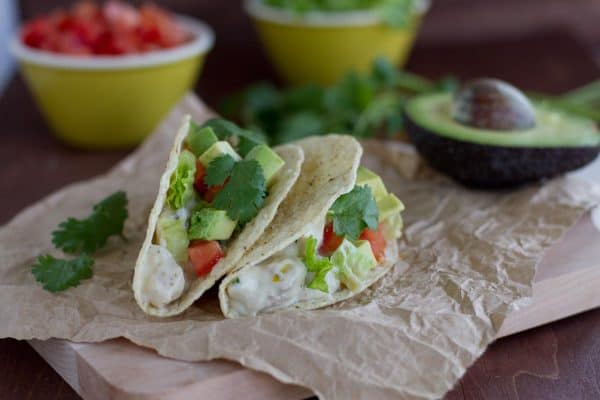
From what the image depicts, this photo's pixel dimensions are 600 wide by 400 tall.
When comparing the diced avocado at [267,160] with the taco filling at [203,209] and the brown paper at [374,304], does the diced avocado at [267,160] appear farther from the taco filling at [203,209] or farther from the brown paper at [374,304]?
the brown paper at [374,304]

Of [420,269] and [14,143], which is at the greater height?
[420,269]

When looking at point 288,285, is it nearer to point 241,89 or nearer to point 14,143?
point 14,143

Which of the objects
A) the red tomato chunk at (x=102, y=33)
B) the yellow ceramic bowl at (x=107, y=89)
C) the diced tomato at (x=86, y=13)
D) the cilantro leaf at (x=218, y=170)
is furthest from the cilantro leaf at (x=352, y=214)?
the diced tomato at (x=86, y=13)

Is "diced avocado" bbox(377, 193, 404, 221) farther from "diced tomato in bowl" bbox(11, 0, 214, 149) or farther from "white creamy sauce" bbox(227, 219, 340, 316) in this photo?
"diced tomato in bowl" bbox(11, 0, 214, 149)

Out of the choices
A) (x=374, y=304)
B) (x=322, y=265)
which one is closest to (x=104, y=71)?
(x=322, y=265)

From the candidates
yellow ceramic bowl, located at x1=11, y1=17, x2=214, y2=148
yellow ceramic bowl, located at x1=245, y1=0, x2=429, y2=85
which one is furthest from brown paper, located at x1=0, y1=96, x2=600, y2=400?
yellow ceramic bowl, located at x1=245, y1=0, x2=429, y2=85

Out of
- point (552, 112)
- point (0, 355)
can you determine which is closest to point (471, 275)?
point (552, 112)
